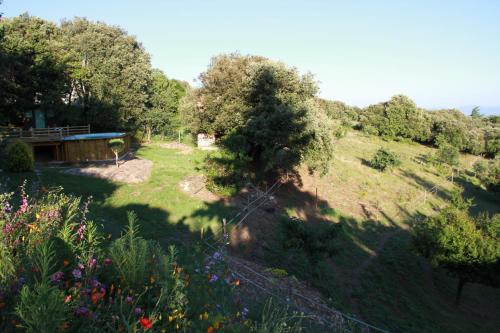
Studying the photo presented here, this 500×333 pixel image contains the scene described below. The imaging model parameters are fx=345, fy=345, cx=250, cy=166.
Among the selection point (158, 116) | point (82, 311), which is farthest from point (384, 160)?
point (82, 311)

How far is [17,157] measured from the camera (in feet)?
59.1

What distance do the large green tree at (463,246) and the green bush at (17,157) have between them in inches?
840

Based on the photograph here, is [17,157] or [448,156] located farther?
[448,156]

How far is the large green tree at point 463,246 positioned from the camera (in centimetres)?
1612

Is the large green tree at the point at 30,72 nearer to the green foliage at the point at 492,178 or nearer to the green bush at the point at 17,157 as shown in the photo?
the green bush at the point at 17,157

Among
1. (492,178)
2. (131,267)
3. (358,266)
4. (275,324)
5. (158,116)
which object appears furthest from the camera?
(158,116)

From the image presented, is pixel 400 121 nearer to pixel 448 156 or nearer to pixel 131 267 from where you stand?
pixel 448 156

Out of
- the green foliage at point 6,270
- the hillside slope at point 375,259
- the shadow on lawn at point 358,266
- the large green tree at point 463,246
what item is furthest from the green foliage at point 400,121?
the green foliage at point 6,270

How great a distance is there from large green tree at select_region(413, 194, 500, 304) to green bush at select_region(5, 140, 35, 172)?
21.3 metres

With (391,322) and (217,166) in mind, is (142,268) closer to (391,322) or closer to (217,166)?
(391,322)

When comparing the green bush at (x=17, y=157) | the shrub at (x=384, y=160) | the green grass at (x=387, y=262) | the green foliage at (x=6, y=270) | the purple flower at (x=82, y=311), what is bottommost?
the green grass at (x=387, y=262)

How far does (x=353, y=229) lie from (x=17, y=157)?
19.7 metres

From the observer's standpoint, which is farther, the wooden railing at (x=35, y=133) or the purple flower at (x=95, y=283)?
the wooden railing at (x=35, y=133)

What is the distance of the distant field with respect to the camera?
14555 mm
